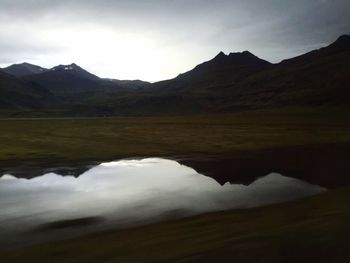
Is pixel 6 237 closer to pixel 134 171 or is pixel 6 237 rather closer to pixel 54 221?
pixel 54 221

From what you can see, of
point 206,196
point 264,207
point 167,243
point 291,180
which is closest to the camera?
point 167,243

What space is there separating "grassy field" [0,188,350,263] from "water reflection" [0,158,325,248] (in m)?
2.74

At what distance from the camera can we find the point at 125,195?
23188 mm

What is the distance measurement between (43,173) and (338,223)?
23749 millimetres

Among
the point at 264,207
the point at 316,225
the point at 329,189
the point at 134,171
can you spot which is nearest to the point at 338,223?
the point at 316,225

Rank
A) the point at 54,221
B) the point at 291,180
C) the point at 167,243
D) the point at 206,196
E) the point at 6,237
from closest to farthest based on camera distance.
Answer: the point at 167,243
the point at 6,237
the point at 54,221
the point at 206,196
the point at 291,180

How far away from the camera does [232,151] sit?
47.2 meters

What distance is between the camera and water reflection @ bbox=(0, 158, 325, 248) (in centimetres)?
1822

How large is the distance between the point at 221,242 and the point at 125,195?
11.6m

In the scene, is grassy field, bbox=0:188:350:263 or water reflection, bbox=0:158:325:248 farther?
water reflection, bbox=0:158:325:248

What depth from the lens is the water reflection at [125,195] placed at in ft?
59.8

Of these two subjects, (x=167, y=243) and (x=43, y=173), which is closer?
(x=167, y=243)

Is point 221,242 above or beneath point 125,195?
above

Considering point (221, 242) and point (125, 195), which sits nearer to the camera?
point (221, 242)
